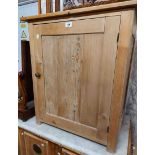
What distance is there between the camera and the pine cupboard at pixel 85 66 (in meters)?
0.75

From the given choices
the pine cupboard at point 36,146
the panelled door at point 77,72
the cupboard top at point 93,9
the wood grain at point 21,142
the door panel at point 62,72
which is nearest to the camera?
the cupboard top at point 93,9

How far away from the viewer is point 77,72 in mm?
907

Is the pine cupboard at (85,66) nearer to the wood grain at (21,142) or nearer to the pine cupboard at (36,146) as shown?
the pine cupboard at (36,146)

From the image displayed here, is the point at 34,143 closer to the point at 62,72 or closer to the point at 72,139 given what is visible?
the point at 72,139

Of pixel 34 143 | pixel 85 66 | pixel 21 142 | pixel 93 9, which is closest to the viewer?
pixel 93 9

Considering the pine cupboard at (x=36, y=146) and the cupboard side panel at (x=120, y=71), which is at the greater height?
the cupboard side panel at (x=120, y=71)

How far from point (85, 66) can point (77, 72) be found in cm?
7

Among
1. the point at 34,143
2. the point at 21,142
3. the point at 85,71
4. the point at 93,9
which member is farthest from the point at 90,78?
the point at 21,142

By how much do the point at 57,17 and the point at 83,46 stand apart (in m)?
0.25

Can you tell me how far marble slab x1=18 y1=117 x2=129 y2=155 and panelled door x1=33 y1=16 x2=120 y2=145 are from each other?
5cm

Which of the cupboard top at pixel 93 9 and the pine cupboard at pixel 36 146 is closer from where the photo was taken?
the cupboard top at pixel 93 9

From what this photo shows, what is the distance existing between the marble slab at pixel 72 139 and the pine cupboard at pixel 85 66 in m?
0.04

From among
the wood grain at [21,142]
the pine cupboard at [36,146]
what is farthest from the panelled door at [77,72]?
the wood grain at [21,142]

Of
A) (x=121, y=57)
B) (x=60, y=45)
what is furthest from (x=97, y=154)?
(x=60, y=45)
